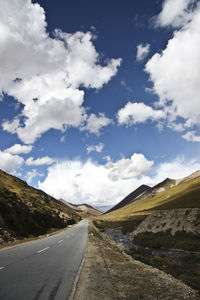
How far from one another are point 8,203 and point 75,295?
112 feet

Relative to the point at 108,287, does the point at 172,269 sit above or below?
below

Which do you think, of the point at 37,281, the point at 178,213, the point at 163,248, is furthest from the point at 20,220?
the point at 37,281

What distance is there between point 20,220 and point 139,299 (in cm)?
3558

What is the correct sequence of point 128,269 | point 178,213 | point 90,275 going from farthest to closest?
point 178,213
point 128,269
point 90,275

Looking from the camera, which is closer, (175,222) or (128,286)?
(128,286)

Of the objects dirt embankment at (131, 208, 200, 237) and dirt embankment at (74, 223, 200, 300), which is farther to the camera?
dirt embankment at (131, 208, 200, 237)

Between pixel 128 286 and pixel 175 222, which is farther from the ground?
pixel 175 222

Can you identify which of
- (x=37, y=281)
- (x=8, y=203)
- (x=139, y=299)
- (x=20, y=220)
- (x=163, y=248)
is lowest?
(x=163, y=248)

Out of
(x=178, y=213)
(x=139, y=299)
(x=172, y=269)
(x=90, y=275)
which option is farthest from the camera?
(x=178, y=213)

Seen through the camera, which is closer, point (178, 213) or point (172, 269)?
point (172, 269)

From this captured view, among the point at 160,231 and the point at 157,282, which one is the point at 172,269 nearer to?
the point at 157,282

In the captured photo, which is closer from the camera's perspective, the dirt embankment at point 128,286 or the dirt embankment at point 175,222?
the dirt embankment at point 128,286

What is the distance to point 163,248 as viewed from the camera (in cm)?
2945

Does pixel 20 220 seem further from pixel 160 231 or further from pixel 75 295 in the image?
pixel 75 295
